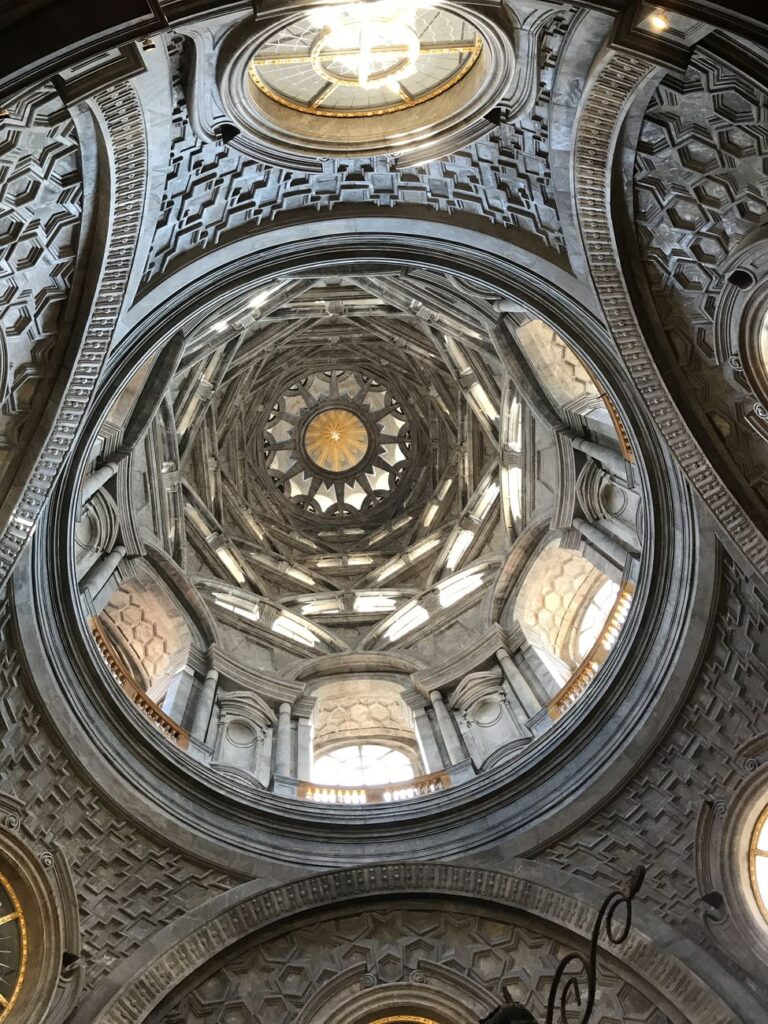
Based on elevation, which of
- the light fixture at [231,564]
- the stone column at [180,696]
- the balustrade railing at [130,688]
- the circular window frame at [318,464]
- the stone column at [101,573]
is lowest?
the balustrade railing at [130,688]

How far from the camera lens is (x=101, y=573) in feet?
54.3

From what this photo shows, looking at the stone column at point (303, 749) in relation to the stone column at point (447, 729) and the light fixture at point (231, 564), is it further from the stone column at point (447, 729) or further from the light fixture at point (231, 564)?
the light fixture at point (231, 564)

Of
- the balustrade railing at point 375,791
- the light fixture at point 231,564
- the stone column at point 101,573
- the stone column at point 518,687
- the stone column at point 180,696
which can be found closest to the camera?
the balustrade railing at point 375,791

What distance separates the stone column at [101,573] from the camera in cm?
1594

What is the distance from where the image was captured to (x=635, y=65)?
8.93 meters

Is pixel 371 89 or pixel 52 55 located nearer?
pixel 52 55

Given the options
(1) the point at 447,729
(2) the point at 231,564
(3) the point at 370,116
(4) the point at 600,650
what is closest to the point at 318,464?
(2) the point at 231,564

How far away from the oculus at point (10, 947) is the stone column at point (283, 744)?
595cm

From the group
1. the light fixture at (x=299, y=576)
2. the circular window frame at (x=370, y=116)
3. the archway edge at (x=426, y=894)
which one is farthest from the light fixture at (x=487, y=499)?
the circular window frame at (x=370, y=116)

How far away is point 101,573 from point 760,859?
11560 mm

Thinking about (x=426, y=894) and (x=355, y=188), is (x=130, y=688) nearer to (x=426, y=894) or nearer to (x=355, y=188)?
(x=426, y=894)

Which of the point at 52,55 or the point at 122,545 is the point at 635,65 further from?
the point at 122,545

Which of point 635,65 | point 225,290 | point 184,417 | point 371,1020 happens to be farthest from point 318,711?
point 635,65

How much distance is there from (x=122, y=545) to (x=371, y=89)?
1000 centimetres
